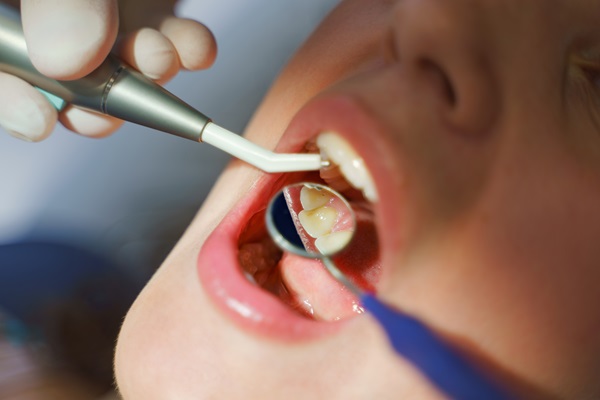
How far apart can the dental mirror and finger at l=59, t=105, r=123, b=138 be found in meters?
0.29

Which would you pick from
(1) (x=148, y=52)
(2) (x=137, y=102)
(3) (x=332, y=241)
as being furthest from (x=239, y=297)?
(1) (x=148, y=52)

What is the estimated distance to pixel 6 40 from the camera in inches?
28.8

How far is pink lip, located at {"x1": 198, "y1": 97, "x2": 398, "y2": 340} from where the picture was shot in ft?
1.97

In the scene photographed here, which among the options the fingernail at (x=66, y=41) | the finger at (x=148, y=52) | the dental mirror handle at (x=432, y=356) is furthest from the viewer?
the finger at (x=148, y=52)

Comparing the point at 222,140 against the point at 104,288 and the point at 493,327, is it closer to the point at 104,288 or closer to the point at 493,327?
the point at 493,327

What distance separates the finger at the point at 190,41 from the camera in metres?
0.86

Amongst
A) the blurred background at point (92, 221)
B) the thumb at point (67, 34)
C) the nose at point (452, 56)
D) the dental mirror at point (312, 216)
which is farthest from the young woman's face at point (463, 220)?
the blurred background at point (92, 221)

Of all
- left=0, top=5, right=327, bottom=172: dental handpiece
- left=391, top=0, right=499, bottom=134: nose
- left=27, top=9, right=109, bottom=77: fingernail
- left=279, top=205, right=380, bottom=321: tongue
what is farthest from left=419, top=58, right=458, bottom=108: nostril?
left=27, top=9, right=109, bottom=77: fingernail

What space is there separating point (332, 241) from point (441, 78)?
22 cm

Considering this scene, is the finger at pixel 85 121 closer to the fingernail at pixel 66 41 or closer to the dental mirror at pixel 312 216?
the fingernail at pixel 66 41

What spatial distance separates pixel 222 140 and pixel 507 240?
0.98ft

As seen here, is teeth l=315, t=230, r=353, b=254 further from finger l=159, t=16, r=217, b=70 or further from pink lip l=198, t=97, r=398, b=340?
finger l=159, t=16, r=217, b=70

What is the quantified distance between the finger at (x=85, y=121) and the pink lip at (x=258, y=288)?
0.91 ft

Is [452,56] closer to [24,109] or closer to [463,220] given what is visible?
[463,220]
